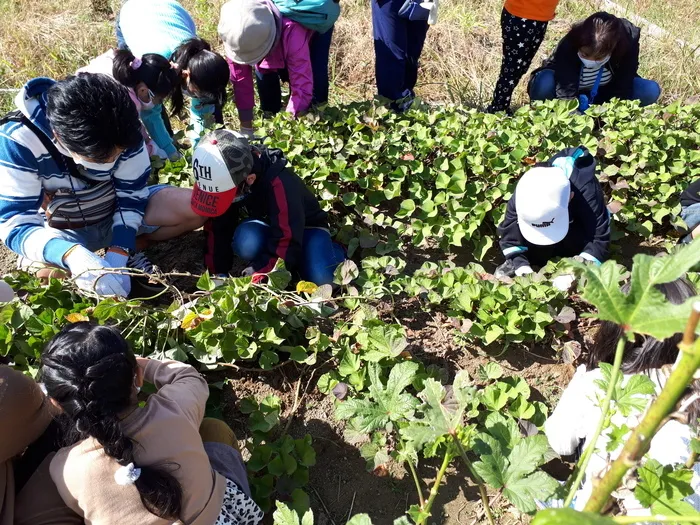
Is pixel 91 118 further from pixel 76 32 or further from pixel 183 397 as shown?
Answer: pixel 76 32

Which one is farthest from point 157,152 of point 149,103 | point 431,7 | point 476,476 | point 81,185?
point 476,476

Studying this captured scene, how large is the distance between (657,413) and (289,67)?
10.7ft

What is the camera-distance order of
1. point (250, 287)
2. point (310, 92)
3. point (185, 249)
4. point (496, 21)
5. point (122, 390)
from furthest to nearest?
point (496, 21), point (310, 92), point (185, 249), point (250, 287), point (122, 390)

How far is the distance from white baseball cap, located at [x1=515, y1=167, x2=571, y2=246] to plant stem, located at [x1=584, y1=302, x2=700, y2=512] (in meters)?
2.01

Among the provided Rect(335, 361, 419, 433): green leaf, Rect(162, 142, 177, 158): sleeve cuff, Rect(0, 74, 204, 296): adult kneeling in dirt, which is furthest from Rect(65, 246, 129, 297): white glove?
Rect(162, 142, 177, 158): sleeve cuff

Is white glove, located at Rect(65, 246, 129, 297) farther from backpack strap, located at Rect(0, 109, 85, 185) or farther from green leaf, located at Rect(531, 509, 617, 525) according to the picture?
green leaf, located at Rect(531, 509, 617, 525)

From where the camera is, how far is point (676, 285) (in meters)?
1.48

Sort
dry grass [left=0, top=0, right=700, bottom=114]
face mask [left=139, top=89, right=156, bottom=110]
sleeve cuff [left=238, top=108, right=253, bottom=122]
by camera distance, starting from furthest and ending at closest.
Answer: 1. dry grass [left=0, top=0, right=700, bottom=114]
2. sleeve cuff [left=238, top=108, right=253, bottom=122]
3. face mask [left=139, top=89, right=156, bottom=110]

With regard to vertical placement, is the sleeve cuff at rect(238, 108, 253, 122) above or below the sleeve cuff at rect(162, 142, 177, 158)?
above

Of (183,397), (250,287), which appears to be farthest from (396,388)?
(250,287)

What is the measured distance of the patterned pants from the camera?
149 inches

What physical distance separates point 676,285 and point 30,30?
5201 mm

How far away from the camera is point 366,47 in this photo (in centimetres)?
486

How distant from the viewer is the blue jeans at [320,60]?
139 inches
